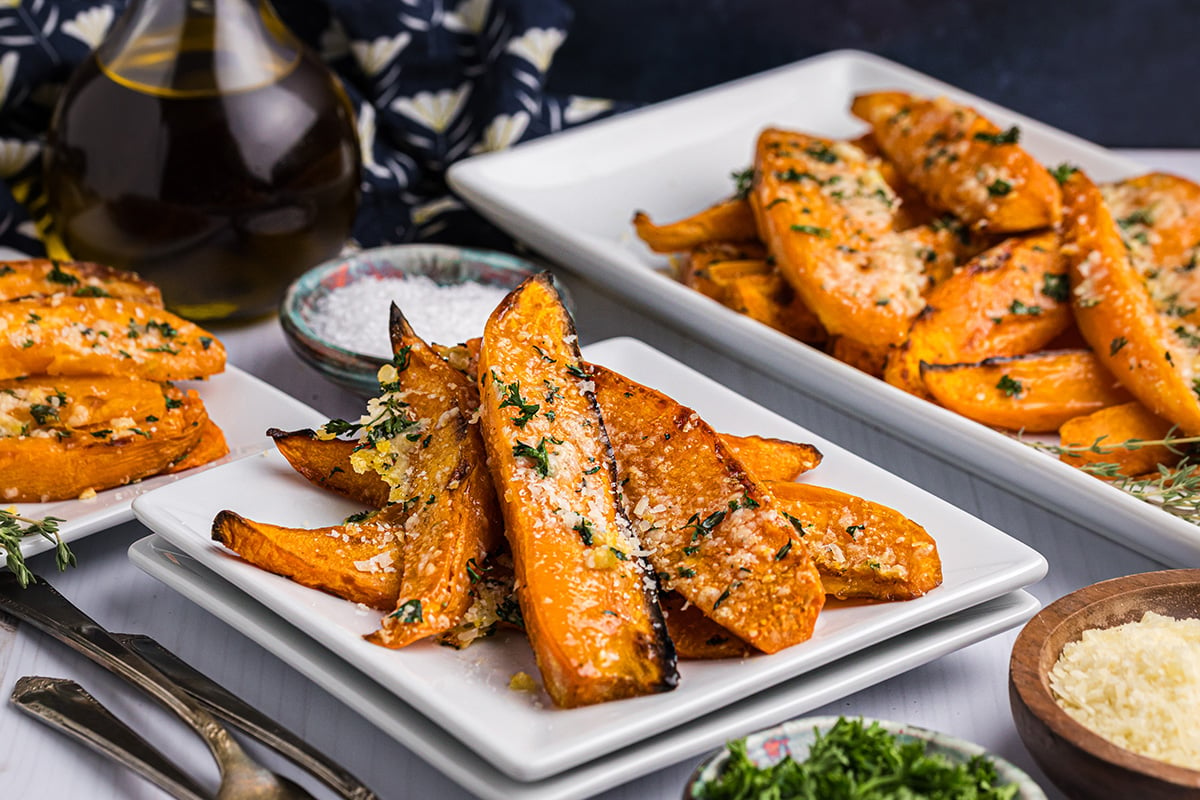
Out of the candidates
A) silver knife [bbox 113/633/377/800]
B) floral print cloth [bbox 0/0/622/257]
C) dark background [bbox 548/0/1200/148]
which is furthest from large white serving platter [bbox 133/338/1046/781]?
dark background [bbox 548/0/1200/148]

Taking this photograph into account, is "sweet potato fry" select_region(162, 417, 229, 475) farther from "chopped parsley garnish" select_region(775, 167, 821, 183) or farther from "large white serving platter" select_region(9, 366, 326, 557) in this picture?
"chopped parsley garnish" select_region(775, 167, 821, 183)

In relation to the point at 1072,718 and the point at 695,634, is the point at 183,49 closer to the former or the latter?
the point at 695,634

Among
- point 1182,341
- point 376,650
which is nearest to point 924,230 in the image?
point 1182,341

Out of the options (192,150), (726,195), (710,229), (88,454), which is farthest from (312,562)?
(726,195)

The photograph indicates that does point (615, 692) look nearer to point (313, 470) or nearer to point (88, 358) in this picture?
point (313, 470)

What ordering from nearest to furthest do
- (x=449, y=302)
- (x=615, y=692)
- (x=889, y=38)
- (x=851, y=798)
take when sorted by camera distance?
1. (x=851, y=798)
2. (x=615, y=692)
3. (x=449, y=302)
4. (x=889, y=38)
